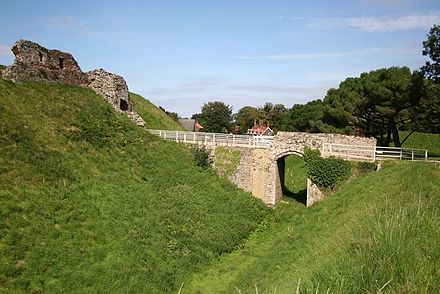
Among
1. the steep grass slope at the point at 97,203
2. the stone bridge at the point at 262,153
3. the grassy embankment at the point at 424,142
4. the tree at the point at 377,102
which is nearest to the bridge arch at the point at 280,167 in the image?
the stone bridge at the point at 262,153

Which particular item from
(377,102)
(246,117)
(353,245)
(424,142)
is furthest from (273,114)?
(353,245)

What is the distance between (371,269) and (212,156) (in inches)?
747

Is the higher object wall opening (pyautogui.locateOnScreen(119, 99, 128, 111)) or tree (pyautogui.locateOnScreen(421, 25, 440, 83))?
tree (pyautogui.locateOnScreen(421, 25, 440, 83))

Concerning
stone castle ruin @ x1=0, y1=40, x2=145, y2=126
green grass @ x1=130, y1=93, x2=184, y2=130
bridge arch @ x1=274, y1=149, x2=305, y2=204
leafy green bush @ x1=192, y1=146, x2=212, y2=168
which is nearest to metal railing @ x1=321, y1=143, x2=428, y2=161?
bridge arch @ x1=274, y1=149, x2=305, y2=204

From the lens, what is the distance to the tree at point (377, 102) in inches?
1108

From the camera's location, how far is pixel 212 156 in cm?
2384

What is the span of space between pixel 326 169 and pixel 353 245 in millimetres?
13658

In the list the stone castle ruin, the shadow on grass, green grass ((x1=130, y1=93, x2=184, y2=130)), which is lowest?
the shadow on grass

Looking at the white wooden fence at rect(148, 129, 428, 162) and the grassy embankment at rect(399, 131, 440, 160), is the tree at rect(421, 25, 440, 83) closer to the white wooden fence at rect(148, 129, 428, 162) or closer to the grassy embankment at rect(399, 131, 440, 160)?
the white wooden fence at rect(148, 129, 428, 162)

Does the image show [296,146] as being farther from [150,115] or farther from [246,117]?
[246,117]

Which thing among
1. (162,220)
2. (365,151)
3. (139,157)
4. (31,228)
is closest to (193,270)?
(162,220)

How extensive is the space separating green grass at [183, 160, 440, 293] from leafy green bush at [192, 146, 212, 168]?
5.22 m

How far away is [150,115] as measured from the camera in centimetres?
3225

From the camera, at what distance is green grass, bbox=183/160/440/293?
16.5ft
